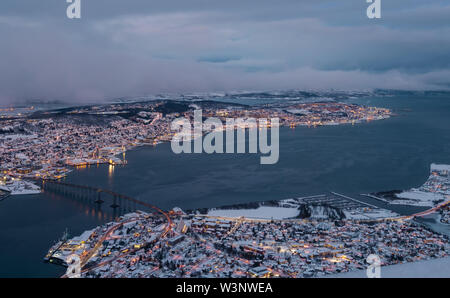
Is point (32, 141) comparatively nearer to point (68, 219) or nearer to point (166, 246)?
point (68, 219)

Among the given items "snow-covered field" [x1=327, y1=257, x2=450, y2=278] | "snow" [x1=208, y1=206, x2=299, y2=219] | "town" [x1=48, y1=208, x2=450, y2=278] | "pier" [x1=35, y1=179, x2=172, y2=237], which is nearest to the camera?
"snow-covered field" [x1=327, y1=257, x2=450, y2=278]

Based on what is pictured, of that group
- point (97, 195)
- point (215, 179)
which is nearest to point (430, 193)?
point (215, 179)

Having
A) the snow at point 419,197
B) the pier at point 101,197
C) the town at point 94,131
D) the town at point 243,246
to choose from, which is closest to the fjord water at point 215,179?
the pier at point 101,197

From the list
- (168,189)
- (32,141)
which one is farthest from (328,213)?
(32,141)

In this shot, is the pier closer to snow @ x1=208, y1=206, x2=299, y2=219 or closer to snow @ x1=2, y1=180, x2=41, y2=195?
snow @ x1=2, y1=180, x2=41, y2=195
